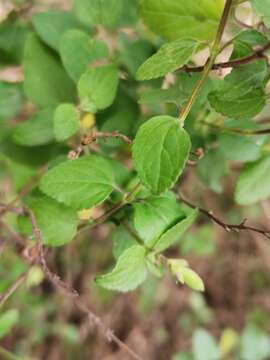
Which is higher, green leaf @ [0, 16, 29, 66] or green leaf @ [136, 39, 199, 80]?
green leaf @ [136, 39, 199, 80]

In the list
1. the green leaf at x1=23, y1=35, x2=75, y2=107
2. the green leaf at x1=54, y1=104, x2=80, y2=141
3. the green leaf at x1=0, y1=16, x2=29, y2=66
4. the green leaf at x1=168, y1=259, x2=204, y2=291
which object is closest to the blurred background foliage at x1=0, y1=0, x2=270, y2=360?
the green leaf at x1=0, y1=16, x2=29, y2=66

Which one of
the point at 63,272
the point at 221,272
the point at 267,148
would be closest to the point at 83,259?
the point at 63,272

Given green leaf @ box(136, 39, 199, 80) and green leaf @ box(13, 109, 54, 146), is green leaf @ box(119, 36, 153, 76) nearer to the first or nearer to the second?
green leaf @ box(13, 109, 54, 146)

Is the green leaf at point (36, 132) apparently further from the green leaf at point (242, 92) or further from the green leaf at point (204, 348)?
Answer: the green leaf at point (204, 348)

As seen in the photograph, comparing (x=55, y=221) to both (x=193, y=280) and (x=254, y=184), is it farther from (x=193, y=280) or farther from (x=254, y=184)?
(x=254, y=184)

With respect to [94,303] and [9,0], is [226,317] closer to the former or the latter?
[94,303]

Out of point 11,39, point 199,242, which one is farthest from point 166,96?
point 199,242
